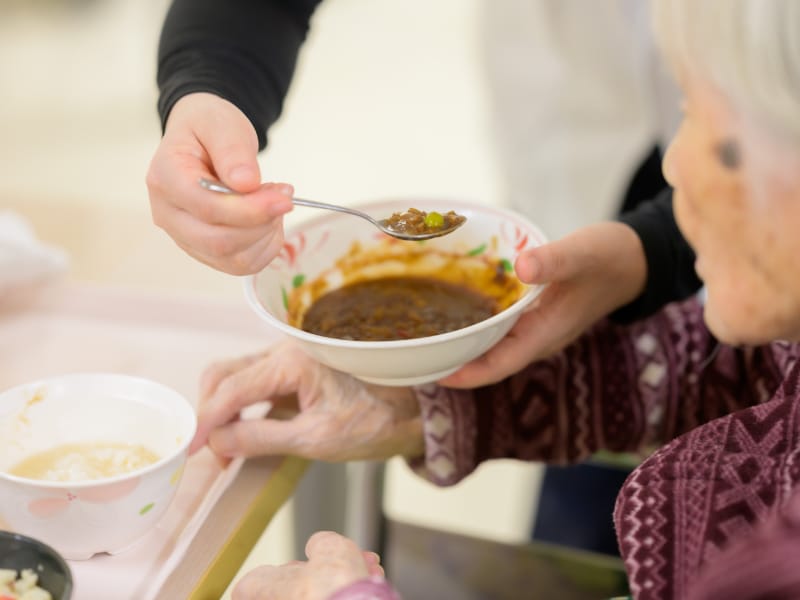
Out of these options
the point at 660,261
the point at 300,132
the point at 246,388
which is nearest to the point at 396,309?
the point at 246,388

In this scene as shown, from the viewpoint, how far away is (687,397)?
904 mm

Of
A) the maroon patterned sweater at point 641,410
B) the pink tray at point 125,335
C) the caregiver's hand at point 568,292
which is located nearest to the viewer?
the maroon patterned sweater at point 641,410

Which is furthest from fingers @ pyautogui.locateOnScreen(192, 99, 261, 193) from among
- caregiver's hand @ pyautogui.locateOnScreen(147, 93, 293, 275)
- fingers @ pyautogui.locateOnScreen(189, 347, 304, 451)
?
fingers @ pyautogui.locateOnScreen(189, 347, 304, 451)

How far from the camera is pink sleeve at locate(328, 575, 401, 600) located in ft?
1.87

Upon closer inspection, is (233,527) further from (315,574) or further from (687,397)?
(687,397)

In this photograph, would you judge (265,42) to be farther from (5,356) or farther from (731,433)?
(731,433)

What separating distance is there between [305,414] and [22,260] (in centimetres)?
44

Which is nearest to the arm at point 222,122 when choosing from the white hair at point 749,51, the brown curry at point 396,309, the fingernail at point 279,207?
the fingernail at point 279,207

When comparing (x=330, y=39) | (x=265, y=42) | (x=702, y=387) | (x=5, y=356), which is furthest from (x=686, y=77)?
(x=330, y=39)

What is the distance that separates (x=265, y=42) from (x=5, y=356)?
43cm

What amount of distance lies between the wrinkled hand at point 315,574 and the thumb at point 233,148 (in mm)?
267

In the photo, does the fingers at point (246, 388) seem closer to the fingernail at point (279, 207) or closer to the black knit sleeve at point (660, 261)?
the fingernail at point (279, 207)

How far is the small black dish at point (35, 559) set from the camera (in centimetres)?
60

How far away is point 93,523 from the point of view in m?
0.67
